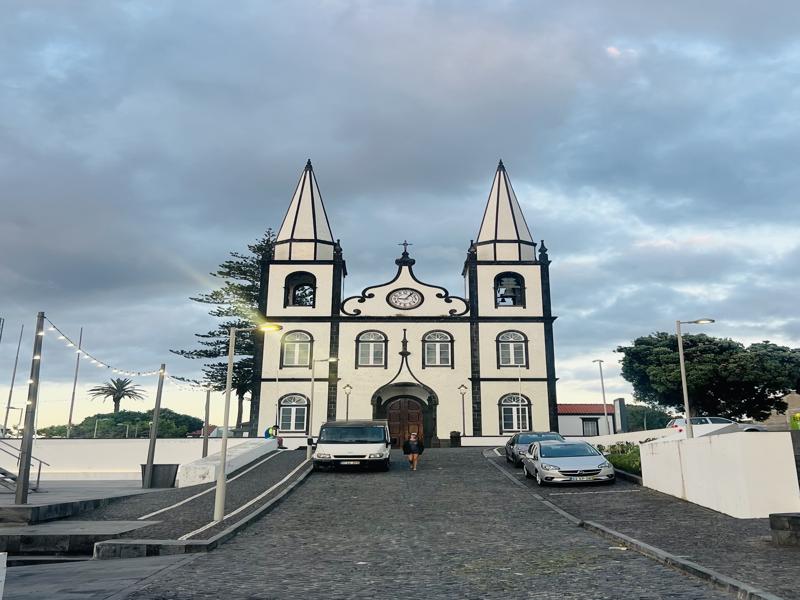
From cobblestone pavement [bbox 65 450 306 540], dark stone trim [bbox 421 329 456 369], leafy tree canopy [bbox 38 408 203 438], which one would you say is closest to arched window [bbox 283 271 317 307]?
dark stone trim [bbox 421 329 456 369]

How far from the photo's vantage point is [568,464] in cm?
1997

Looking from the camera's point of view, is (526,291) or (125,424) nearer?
(526,291)

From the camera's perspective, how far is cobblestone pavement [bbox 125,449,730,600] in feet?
25.4

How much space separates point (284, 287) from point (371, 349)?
7173mm

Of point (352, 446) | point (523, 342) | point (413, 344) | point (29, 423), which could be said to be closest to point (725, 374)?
point (523, 342)

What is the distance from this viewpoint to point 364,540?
39.2ft

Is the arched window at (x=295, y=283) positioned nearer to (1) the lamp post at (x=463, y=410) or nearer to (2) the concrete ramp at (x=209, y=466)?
(1) the lamp post at (x=463, y=410)

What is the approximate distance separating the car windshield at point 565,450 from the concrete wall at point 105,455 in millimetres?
18740

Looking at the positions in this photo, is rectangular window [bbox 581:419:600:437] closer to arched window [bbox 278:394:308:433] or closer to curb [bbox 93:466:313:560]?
arched window [bbox 278:394:308:433]

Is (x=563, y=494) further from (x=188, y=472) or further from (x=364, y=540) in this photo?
(x=188, y=472)

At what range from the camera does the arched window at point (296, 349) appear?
4234 centimetres

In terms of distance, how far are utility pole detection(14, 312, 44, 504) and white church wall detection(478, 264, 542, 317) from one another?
29.6 m

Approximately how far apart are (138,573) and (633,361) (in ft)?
160

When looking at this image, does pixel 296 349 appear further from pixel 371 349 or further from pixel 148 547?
pixel 148 547
